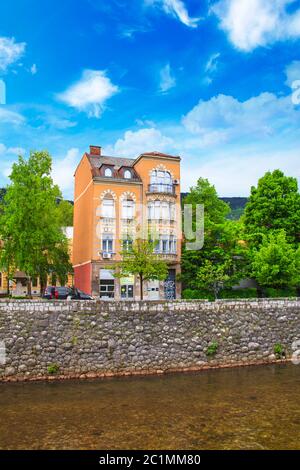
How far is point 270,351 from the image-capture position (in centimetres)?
2291

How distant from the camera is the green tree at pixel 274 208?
1528 inches

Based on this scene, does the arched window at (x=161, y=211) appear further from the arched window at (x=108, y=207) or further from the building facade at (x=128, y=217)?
the arched window at (x=108, y=207)

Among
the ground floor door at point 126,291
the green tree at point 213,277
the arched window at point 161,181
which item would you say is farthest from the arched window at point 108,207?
the green tree at point 213,277

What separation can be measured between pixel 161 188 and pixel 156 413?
103ft

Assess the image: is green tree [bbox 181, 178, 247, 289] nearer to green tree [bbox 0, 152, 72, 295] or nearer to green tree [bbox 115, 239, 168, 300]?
green tree [bbox 115, 239, 168, 300]

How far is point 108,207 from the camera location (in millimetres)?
41500

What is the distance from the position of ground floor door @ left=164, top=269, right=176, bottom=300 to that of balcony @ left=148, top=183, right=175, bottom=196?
28.2 ft

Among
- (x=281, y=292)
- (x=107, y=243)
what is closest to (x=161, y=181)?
(x=107, y=243)

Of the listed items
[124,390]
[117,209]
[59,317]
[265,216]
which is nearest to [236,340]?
[124,390]

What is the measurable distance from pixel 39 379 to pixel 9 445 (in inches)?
293

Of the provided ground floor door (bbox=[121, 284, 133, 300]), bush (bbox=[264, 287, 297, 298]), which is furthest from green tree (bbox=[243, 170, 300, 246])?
ground floor door (bbox=[121, 284, 133, 300])

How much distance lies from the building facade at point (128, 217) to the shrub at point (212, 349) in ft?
62.5

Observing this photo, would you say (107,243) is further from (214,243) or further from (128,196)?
(214,243)
